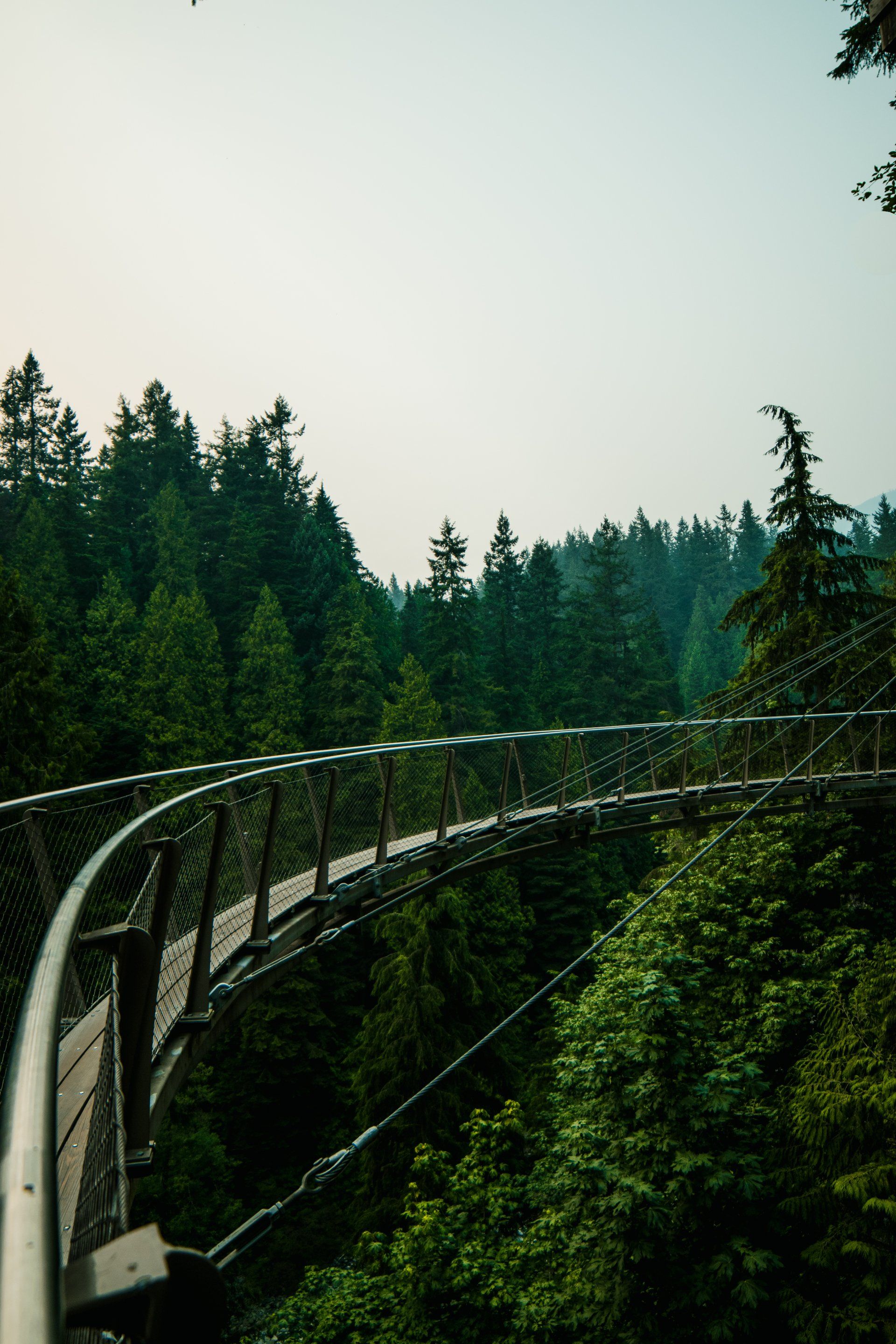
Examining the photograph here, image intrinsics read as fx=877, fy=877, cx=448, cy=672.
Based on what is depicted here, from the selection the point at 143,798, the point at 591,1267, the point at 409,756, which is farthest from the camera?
the point at 591,1267

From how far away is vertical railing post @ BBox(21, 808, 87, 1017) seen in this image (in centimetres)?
367

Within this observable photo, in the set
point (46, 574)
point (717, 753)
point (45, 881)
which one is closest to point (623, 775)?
point (717, 753)

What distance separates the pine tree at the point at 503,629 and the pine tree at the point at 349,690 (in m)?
6.31

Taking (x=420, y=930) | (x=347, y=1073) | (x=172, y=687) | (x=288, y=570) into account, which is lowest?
(x=347, y=1073)

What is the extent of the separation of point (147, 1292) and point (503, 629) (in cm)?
4858

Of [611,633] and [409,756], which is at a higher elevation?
[611,633]

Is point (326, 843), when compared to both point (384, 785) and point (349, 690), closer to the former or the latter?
point (384, 785)

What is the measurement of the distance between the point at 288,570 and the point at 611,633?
19283 mm

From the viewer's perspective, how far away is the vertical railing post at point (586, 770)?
10516mm

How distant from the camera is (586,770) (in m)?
10.5

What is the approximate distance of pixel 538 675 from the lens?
1941 inches

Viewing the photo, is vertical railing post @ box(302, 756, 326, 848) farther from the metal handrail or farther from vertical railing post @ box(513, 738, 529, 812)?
vertical railing post @ box(513, 738, 529, 812)

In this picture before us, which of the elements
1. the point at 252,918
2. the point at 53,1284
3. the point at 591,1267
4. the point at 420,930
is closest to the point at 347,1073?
the point at 420,930

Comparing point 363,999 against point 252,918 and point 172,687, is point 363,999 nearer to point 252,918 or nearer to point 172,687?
point 172,687
